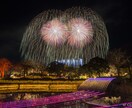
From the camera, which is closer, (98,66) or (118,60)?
(98,66)

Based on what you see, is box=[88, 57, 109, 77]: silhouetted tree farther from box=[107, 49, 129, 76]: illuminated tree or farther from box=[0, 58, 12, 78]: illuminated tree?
box=[0, 58, 12, 78]: illuminated tree

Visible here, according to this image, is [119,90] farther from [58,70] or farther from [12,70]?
[12,70]

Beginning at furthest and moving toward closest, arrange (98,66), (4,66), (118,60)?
(4,66)
(118,60)
(98,66)

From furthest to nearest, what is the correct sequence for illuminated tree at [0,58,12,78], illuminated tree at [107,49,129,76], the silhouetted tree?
illuminated tree at [0,58,12,78]
illuminated tree at [107,49,129,76]
the silhouetted tree

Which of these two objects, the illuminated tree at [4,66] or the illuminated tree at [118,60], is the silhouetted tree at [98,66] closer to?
the illuminated tree at [118,60]

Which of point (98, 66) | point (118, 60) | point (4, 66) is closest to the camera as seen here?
point (98, 66)

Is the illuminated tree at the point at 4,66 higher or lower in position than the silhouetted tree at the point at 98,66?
higher

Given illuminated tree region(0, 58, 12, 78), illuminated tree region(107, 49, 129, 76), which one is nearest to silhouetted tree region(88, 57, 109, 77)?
illuminated tree region(107, 49, 129, 76)

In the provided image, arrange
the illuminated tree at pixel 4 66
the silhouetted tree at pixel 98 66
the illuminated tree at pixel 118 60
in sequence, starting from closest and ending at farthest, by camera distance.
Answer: the silhouetted tree at pixel 98 66 → the illuminated tree at pixel 118 60 → the illuminated tree at pixel 4 66

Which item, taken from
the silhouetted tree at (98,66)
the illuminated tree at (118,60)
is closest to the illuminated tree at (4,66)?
the silhouetted tree at (98,66)

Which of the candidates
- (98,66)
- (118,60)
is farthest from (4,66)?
(118,60)

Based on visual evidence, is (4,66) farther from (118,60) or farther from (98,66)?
(118,60)

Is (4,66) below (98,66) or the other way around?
the other way around

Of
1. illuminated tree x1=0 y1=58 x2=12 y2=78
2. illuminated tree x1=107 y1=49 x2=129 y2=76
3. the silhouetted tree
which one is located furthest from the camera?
illuminated tree x1=0 y1=58 x2=12 y2=78
